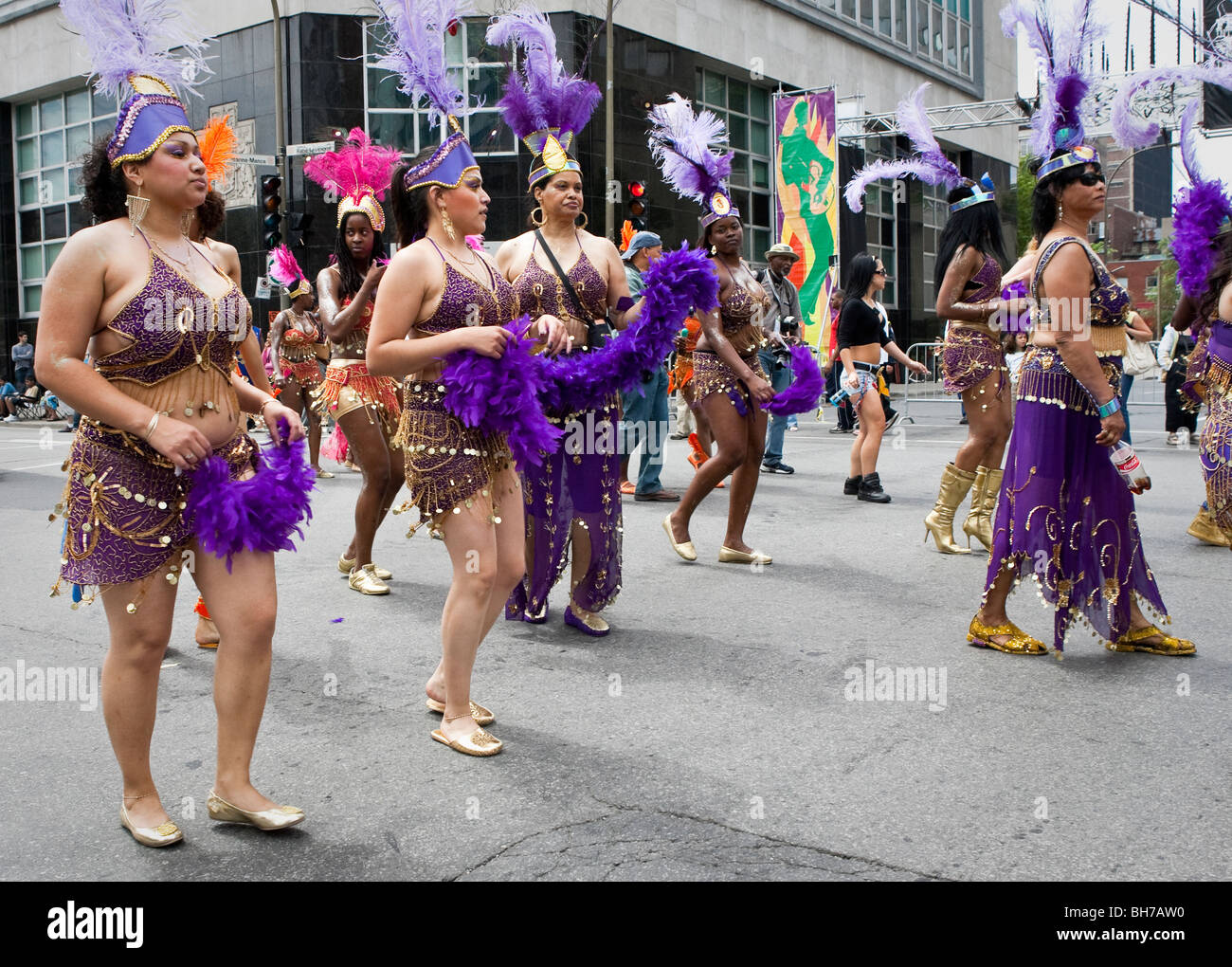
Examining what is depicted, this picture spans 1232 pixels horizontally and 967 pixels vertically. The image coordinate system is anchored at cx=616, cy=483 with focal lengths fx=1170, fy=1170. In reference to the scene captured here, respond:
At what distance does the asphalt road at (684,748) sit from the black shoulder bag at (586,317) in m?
1.42

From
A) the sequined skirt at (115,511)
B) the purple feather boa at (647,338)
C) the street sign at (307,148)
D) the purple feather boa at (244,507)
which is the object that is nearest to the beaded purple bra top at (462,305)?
the purple feather boa at (647,338)

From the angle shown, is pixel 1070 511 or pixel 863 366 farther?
pixel 863 366

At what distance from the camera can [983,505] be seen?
7547 millimetres

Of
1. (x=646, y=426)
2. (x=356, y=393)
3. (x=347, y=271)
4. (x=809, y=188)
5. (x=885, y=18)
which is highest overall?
(x=885, y=18)

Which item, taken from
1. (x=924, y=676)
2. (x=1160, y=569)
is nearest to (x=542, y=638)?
(x=924, y=676)

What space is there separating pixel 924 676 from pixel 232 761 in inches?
108

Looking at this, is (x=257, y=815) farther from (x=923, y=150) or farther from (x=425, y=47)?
(x=923, y=150)

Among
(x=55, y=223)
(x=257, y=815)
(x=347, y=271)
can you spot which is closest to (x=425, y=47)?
(x=347, y=271)

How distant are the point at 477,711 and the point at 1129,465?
9.01 ft

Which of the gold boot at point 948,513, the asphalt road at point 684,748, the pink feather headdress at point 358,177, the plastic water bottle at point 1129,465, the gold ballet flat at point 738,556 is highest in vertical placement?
the pink feather headdress at point 358,177

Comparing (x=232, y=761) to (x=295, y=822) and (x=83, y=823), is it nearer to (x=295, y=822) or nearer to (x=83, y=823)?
(x=295, y=822)

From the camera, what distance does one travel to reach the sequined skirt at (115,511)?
313 centimetres

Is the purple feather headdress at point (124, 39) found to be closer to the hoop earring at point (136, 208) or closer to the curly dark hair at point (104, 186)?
the curly dark hair at point (104, 186)

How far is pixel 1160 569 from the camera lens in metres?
6.96
